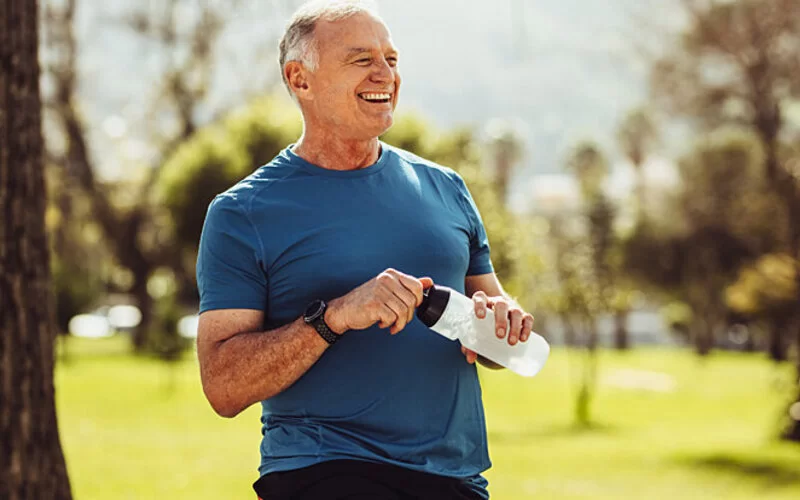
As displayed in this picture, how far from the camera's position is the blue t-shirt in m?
2.97

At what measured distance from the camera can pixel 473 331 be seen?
3016 mm

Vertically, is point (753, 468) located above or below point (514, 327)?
below

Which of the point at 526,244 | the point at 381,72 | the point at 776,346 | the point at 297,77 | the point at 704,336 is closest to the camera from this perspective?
the point at 381,72

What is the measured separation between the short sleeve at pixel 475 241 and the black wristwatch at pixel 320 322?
26.5 inches

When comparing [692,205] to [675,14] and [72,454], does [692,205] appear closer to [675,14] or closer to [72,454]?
[675,14]

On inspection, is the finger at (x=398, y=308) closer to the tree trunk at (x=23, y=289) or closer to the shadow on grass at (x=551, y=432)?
the tree trunk at (x=23, y=289)

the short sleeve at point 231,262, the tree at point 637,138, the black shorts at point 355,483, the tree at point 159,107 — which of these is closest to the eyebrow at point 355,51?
the short sleeve at point 231,262

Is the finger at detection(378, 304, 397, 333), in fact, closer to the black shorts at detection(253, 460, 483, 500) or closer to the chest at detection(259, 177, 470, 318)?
the chest at detection(259, 177, 470, 318)

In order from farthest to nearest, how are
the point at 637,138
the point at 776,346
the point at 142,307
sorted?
the point at 637,138
the point at 776,346
the point at 142,307

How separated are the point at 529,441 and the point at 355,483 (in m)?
22.9

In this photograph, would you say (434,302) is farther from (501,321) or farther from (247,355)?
(247,355)

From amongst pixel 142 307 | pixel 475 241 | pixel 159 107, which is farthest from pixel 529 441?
pixel 159 107

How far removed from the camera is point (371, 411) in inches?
117

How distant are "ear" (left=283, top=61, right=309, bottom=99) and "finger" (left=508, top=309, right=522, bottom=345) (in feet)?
2.67
